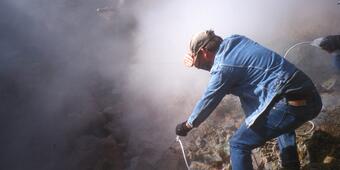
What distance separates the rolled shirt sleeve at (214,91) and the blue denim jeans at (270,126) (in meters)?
0.40

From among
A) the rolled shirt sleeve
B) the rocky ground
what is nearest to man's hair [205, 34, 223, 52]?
the rolled shirt sleeve

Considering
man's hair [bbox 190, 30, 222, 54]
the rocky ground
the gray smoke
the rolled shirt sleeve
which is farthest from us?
the gray smoke

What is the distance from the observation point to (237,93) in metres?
3.10

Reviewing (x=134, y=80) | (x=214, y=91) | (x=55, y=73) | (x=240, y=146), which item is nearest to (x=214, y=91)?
(x=214, y=91)

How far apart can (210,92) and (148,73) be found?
14.5 feet

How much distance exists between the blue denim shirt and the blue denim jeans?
11 cm

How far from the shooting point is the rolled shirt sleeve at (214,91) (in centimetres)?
291

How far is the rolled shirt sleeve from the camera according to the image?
2914 mm

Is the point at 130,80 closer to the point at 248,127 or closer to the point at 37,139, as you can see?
the point at 37,139

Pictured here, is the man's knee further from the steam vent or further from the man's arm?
the steam vent

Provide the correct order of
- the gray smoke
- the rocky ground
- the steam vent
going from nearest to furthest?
the rocky ground < the steam vent < the gray smoke

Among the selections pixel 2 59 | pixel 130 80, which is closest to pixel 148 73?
pixel 130 80

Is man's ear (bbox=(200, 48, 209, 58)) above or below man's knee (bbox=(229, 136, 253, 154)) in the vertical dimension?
above

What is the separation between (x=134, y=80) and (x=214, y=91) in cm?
445
